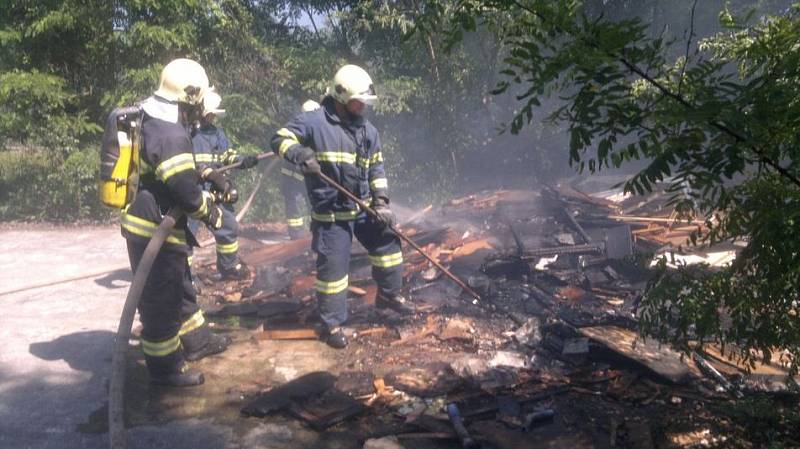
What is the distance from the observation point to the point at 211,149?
6.99 m

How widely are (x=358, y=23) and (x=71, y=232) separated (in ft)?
22.7

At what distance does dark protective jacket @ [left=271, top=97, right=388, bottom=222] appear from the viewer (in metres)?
5.00

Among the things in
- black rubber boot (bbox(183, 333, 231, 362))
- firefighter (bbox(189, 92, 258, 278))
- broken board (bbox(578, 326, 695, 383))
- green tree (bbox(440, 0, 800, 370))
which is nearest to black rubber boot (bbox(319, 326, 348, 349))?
black rubber boot (bbox(183, 333, 231, 362))

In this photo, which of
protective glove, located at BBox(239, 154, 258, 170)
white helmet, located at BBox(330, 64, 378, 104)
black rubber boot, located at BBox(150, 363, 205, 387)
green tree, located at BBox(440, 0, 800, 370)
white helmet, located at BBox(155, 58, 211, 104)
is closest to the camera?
green tree, located at BBox(440, 0, 800, 370)

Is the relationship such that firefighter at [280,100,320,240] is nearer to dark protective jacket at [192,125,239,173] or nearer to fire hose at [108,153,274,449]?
dark protective jacket at [192,125,239,173]

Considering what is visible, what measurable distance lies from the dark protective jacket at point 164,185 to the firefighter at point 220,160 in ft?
8.26

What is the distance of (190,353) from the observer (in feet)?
15.4

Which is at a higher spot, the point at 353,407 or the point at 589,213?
the point at 589,213

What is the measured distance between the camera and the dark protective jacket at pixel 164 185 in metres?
3.87

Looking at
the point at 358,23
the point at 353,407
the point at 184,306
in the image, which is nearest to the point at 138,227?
the point at 184,306

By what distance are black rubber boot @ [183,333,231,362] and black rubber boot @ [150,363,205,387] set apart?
1.38ft

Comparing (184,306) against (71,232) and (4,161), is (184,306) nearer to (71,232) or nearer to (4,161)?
(71,232)

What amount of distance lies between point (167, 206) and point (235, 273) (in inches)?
123

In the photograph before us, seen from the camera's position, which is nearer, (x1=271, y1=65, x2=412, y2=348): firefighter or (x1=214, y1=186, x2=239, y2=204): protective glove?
(x1=214, y1=186, x2=239, y2=204): protective glove
